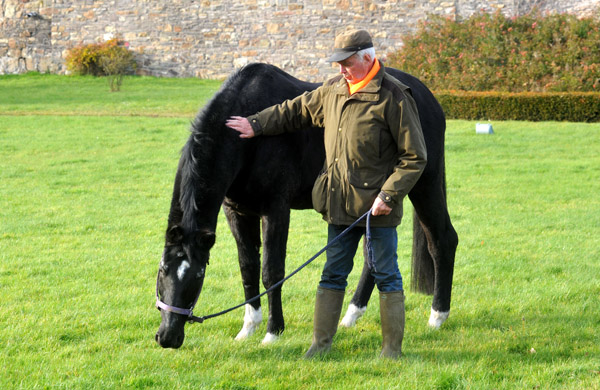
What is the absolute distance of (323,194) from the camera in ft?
14.6

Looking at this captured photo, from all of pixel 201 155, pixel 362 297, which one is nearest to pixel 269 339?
pixel 362 297

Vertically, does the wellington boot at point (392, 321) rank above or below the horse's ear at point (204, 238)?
below

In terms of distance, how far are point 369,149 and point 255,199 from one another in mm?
853

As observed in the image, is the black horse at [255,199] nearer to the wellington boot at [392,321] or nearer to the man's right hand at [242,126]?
the man's right hand at [242,126]

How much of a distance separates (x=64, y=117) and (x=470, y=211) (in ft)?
35.8

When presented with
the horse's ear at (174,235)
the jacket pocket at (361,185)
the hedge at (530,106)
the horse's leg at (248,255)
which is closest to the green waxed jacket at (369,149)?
the jacket pocket at (361,185)

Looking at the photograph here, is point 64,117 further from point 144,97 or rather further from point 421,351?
point 421,351

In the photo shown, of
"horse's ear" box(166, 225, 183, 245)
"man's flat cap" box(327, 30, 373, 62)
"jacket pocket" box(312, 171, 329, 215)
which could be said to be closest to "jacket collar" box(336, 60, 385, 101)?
"man's flat cap" box(327, 30, 373, 62)

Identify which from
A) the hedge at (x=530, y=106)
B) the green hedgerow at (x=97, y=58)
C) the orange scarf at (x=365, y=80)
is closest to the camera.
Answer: the orange scarf at (x=365, y=80)

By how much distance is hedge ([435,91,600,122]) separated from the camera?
54.9 ft

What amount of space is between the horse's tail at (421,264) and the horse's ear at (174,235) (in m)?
2.04

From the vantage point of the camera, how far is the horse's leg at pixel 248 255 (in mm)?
4984

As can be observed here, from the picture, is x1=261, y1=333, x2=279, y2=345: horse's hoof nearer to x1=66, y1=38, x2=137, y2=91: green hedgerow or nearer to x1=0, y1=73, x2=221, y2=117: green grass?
x1=0, y1=73, x2=221, y2=117: green grass

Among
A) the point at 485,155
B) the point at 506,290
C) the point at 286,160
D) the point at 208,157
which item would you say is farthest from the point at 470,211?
the point at 208,157
